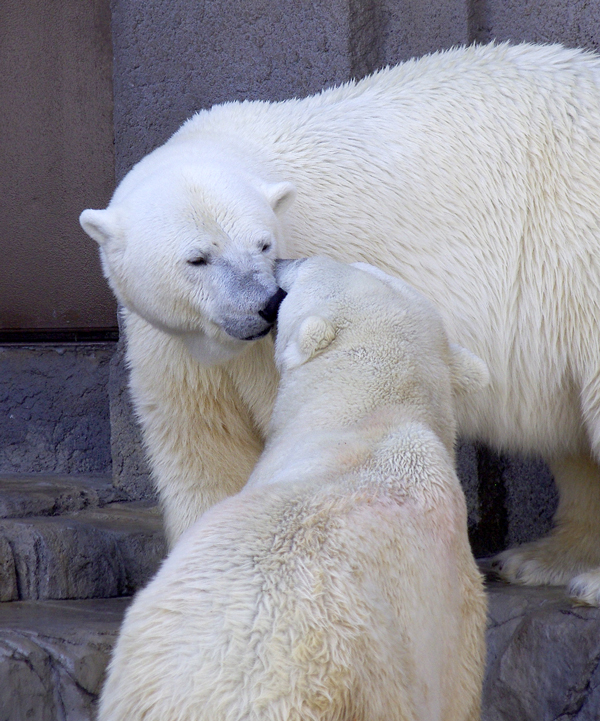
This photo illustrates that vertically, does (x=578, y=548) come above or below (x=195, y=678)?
below

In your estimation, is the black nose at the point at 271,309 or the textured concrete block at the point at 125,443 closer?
the black nose at the point at 271,309

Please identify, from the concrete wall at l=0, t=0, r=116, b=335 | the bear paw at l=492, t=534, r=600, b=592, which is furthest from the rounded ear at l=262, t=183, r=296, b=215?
the concrete wall at l=0, t=0, r=116, b=335

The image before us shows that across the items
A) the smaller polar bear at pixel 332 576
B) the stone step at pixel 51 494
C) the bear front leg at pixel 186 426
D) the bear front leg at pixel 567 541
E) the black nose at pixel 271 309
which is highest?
the black nose at pixel 271 309

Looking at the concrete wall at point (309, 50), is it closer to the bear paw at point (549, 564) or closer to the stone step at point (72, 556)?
the bear paw at point (549, 564)

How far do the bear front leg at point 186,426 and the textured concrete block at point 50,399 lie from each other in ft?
6.16

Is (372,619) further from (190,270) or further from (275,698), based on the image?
(190,270)

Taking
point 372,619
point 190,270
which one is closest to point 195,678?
point 372,619

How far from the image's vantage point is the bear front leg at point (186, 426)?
102 inches

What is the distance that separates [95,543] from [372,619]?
6.34 ft

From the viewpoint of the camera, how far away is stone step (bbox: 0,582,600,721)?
2.45 m

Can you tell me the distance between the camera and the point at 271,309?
7.18 feet

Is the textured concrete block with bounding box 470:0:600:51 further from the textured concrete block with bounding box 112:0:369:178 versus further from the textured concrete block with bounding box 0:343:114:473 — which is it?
the textured concrete block with bounding box 0:343:114:473

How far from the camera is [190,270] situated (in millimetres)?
2283

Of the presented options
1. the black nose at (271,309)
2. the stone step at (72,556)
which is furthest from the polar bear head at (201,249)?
the stone step at (72,556)
